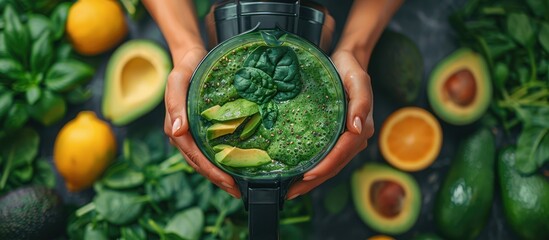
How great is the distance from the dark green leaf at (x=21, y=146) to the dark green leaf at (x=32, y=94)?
0.28 ft

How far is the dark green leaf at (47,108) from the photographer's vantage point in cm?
110

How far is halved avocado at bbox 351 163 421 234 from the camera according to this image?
1106mm

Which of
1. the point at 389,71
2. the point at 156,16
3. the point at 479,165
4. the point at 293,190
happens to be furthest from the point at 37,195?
the point at 479,165

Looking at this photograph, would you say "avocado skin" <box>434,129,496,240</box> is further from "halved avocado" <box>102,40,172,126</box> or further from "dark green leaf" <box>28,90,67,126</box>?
"dark green leaf" <box>28,90,67,126</box>

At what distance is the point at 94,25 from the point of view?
1121 mm

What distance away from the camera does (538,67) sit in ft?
3.77

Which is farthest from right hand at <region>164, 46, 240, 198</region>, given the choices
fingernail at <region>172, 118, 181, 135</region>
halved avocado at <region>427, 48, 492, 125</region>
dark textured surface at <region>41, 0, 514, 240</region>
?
halved avocado at <region>427, 48, 492, 125</region>

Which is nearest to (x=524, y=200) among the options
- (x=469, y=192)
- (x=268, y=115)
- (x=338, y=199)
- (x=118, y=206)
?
(x=469, y=192)

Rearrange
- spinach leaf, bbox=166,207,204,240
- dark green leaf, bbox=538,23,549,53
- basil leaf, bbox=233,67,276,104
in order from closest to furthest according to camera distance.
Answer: basil leaf, bbox=233,67,276,104
spinach leaf, bbox=166,207,204,240
dark green leaf, bbox=538,23,549,53

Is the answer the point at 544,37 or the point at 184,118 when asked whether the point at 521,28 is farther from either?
the point at 184,118

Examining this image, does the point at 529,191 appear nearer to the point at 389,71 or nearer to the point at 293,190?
the point at 389,71

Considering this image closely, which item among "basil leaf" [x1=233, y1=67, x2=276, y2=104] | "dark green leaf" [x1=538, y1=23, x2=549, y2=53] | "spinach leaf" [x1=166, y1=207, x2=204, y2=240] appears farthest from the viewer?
"dark green leaf" [x1=538, y1=23, x2=549, y2=53]

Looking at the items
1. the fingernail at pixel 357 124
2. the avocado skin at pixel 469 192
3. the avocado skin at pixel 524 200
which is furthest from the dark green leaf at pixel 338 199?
→ the fingernail at pixel 357 124

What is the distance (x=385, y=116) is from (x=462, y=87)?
145 mm
